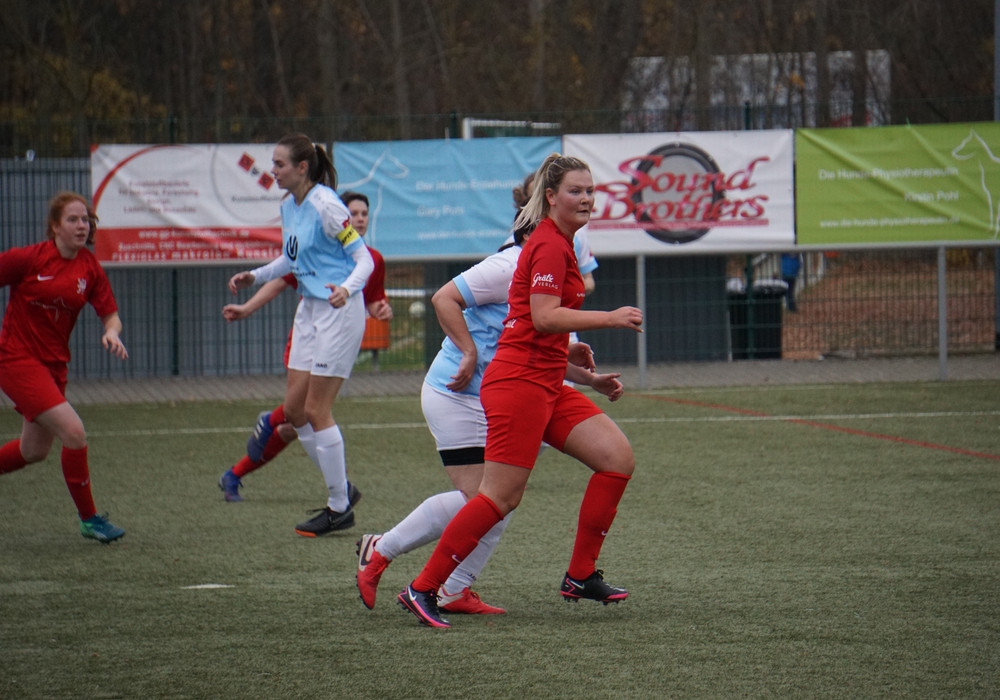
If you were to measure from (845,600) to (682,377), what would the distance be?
9.35 meters

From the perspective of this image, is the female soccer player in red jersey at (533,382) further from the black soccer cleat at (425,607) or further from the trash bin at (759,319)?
the trash bin at (759,319)

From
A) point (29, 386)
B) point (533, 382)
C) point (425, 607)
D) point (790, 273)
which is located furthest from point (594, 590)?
point (790, 273)

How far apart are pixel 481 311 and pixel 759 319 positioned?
10464 millimetres

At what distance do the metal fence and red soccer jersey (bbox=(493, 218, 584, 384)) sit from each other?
1021 cm

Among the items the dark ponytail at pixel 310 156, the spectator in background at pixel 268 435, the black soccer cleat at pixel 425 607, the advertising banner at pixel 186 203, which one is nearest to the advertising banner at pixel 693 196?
the advertising banner at pixel 186 203

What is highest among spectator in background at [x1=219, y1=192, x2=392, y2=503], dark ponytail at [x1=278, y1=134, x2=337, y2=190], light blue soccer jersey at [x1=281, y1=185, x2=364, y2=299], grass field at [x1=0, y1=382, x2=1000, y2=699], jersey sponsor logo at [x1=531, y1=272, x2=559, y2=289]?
dark ponytail at [x1=278, y1=134, x2=337, y2=190]

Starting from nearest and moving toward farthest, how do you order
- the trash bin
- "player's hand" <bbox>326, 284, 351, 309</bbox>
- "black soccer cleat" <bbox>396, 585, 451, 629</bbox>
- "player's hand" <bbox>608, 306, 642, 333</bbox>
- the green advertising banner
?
"player's hand" <bbox>608, 306, 642, 333</bbox>, "black soccer cleat" <bbox>396, 585, 451, 629</bbox>, "player's hand" <bbox>326, 284, 351, 309</bbox>, the green advertising banner, the trash bin

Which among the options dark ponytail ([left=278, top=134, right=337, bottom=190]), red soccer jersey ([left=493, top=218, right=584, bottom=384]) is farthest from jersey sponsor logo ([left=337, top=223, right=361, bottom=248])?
red soccer jersey ([left=493, top=218, right=584, bottom=384])

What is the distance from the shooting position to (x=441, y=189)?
13773 millimetres

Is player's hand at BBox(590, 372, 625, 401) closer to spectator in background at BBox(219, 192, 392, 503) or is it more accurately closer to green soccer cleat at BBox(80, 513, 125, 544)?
spectator in background at BBox(219, 192, 392, 503)

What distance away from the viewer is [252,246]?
13.8 m

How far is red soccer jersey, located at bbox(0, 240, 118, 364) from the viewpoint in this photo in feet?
21.5

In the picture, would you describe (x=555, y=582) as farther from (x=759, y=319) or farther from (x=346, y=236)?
(x=759, y=319)

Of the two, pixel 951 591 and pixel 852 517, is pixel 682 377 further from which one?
pixel 951 591
